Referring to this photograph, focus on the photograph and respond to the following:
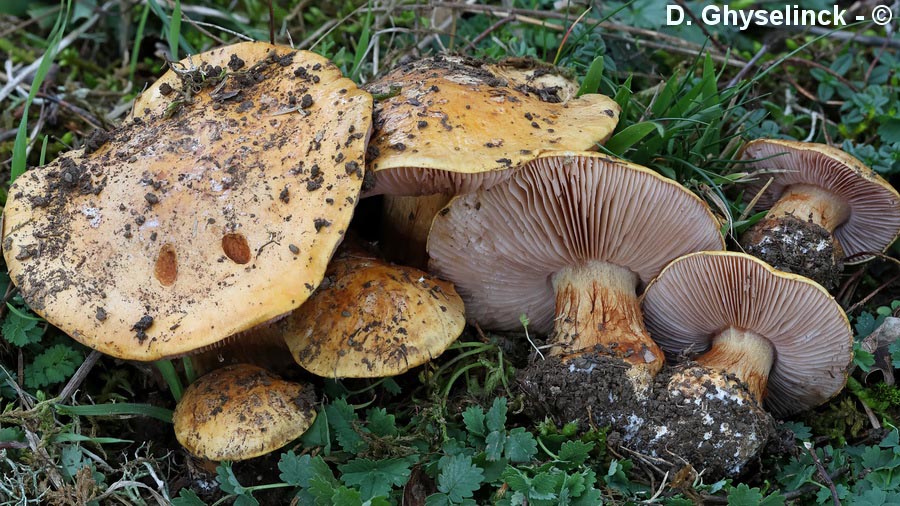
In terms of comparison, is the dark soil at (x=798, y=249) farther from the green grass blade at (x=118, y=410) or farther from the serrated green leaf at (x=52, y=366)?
the serrated green leaf at (x=52, y=366)

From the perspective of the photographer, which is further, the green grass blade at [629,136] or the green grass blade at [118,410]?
the green grass blade at [629,136]

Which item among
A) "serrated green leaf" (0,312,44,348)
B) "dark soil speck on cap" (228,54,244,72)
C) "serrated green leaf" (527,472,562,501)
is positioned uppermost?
"dark soil speck on cap" (228,54,244,72)

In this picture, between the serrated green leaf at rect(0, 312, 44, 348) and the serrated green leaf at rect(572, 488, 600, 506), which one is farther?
the serrated green leaf at rect(0, 312, 44, 348)

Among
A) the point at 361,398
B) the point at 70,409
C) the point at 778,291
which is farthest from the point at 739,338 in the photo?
the point at 70,409

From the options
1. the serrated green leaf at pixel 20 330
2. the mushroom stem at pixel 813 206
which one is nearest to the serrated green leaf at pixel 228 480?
the serrated green leaf at pixel 20 330

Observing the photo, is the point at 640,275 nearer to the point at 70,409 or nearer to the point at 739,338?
the point at 739,338

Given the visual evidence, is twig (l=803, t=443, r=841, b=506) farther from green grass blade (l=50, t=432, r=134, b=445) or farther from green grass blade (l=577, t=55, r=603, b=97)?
green grass blade (l=50, t=432, r=134, b=445)

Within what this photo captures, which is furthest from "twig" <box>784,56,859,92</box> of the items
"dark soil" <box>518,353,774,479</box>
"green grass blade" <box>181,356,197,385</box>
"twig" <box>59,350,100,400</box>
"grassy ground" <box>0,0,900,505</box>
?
"twig" <box>59,350,100,400</box>
